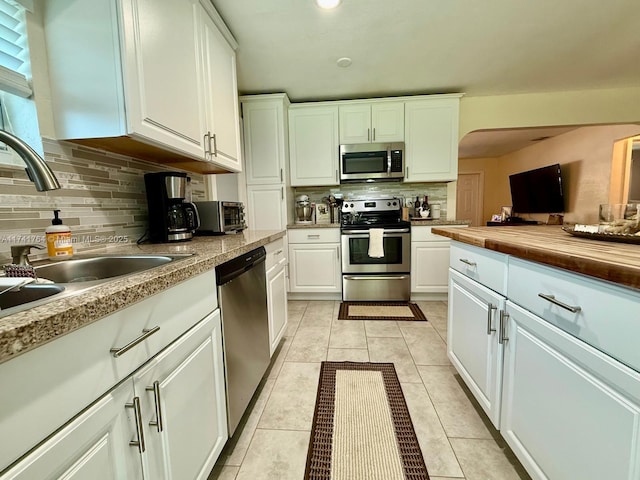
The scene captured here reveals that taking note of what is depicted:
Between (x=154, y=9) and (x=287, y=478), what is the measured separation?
199 cm

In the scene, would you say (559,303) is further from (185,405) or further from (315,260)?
(315,260)

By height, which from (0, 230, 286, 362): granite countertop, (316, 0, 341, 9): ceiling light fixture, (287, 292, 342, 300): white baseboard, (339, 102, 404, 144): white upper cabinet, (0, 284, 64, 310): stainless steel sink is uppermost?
(316, 0, 341, 9): ceiling light fixture

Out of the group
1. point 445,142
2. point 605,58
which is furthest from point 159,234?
point 605,58

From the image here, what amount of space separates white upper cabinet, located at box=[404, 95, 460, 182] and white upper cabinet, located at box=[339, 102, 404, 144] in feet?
0.36

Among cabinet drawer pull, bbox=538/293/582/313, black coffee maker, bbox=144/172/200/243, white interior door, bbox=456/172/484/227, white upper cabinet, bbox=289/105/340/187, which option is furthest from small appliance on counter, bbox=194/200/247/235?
white interior door, bbox=456/172/484/227

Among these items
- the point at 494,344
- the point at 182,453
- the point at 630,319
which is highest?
the point at 630,319

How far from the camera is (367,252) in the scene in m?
2.95

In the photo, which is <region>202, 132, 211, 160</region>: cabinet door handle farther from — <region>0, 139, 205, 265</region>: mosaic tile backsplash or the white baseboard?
the white baseboard

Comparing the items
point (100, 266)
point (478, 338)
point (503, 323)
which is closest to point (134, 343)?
point (100, 266)

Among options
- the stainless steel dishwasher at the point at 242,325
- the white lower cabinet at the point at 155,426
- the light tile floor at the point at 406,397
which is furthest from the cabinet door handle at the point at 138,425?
the light tile floor at the point at 406,397

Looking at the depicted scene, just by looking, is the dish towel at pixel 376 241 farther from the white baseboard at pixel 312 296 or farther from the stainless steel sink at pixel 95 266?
the stainless steel sink at pixel 95 266

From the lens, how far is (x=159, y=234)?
144 cm

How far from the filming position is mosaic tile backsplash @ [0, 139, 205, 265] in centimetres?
95

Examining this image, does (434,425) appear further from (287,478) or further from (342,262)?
(342,262)
